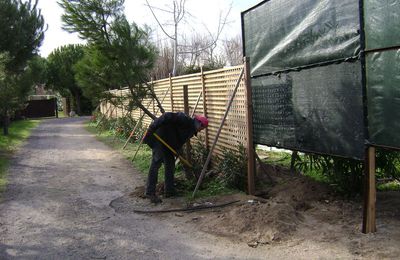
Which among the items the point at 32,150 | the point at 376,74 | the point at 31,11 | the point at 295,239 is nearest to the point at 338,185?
the point at 295,239

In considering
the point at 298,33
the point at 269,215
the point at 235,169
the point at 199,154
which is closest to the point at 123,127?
the point at 199,154

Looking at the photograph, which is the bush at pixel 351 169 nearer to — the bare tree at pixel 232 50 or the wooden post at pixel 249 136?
the wooden post at pixel 249 136

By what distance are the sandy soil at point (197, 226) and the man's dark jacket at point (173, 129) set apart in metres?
0.92

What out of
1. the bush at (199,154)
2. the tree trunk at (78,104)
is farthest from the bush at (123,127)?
the tree trunk at (78,104)

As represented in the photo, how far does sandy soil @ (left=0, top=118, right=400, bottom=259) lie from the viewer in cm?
469

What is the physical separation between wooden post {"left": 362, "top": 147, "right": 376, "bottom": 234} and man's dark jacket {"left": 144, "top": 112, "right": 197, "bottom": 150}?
301 centimetres

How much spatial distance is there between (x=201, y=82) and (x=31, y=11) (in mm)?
18011

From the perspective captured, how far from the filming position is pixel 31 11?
936 inches

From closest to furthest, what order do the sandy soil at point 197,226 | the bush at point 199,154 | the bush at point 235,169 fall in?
the sandy soil at point 197,226 → the bush at point 235,169 → the bush at point 199,154

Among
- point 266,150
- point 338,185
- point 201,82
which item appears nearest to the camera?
point 338,185

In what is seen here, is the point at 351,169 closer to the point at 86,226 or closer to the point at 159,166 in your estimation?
the point at 159,166

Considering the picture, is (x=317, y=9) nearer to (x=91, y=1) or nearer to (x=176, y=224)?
(x=176, y=224)

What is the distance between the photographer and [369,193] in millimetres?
4750

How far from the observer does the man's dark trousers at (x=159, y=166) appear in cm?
701
